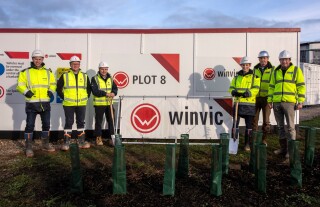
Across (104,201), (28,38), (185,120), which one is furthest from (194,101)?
(28,38)

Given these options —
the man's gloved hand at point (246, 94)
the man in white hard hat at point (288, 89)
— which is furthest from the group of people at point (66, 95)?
the man in white hard hat at point (288, 89)

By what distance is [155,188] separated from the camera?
15.1 feet

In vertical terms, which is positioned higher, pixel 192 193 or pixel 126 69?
pixel 126 69

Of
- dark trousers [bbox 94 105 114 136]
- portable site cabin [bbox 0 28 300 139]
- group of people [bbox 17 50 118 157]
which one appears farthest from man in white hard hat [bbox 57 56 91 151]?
portable site cabin [bbox 0 28 300 139]

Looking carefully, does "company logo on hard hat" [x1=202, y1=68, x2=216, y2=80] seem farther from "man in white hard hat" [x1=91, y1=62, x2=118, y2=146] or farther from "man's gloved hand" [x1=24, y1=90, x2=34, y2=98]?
"man's gloved hand" [x1=24, y1=90, x2=34, y2=98]

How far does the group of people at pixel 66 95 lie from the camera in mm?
6992

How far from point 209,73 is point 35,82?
4653 mm

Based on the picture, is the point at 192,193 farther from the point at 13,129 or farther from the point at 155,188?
the point at 13,129

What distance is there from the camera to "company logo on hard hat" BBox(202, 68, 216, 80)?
876 cm

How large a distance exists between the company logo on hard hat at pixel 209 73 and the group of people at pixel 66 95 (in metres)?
2.59

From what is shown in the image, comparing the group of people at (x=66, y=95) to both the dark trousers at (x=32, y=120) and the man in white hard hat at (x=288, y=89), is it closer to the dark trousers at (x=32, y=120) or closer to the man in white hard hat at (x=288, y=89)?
the dark trousers at (x=32, y=120)

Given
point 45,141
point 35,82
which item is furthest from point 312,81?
point 35,82

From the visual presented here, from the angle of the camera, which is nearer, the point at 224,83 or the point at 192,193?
the point at 192,193

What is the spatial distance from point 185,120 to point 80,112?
2.60m
